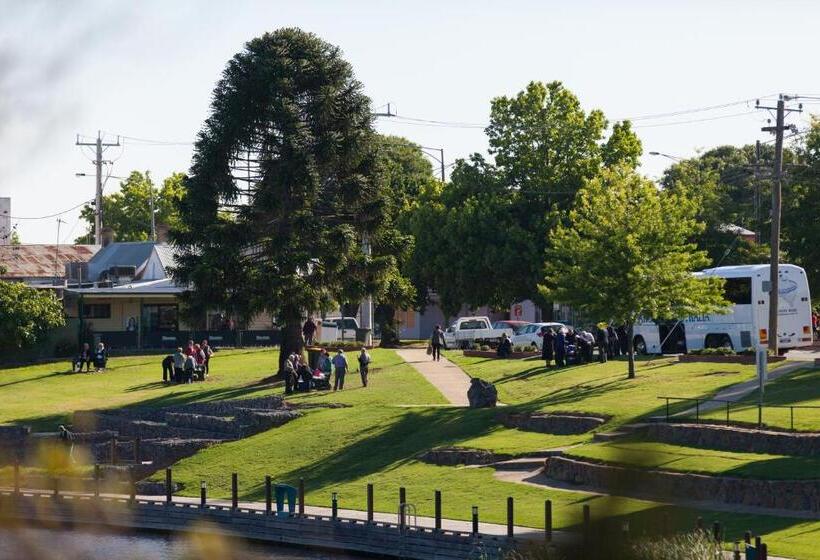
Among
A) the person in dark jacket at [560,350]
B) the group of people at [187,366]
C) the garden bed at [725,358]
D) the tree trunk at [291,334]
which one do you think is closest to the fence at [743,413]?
the garden bed at [725,358]

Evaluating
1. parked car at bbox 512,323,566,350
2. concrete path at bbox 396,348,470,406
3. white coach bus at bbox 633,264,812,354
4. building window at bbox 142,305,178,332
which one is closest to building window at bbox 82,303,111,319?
building window at bbox 142,305,178,332

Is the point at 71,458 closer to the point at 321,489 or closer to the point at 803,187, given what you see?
the point at 321,489

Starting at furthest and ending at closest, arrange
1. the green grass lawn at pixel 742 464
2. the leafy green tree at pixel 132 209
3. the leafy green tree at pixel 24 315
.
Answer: the leafy green tree at pixel 132 209, the leafy green tree at pixel 24 315, the green grass lawn at pixel 742 464

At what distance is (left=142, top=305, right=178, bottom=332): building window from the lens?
3120 inches

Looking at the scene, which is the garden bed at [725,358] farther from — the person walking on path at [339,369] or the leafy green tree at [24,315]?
the leafy green tree at [24,315]

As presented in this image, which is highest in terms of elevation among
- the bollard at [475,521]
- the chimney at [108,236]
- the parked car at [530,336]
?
the chimney at [108,236]

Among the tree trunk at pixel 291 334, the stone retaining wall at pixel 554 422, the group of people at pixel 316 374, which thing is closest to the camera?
the stone retaining wall at pixel 554 422

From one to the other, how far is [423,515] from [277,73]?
2950cm

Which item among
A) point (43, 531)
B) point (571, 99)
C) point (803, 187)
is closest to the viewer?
point (43, 531)

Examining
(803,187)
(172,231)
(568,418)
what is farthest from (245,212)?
(803,187)

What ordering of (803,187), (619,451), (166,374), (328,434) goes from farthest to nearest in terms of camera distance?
1. (803,187)
2. (166,374)
3. (328,434)
4. (619,451)

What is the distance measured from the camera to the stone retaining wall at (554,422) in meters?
39.5

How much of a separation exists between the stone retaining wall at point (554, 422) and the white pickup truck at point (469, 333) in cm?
3273

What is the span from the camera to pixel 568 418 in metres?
40.3
